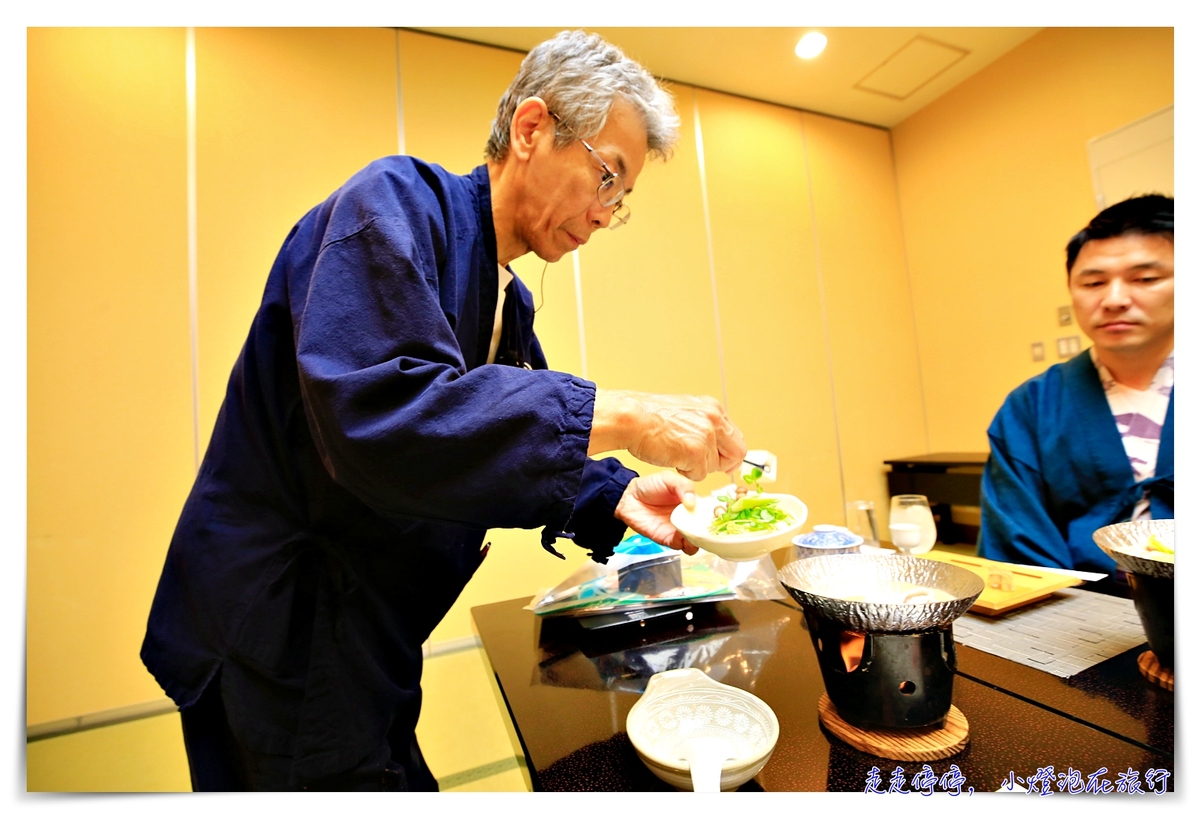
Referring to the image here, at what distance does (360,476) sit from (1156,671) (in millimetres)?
846

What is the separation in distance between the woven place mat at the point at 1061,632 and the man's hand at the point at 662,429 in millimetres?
440

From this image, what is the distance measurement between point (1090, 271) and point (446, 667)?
2.02 metres

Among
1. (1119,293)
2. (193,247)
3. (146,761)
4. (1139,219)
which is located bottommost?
(146,761)

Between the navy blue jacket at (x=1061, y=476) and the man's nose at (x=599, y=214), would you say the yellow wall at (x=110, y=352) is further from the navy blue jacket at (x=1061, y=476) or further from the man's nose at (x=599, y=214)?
the navy blue jacket at (x=1061, y=476)

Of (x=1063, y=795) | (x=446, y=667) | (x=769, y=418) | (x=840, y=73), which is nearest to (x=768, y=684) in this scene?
(x=1063, y=795)

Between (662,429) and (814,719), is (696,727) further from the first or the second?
(662,429)

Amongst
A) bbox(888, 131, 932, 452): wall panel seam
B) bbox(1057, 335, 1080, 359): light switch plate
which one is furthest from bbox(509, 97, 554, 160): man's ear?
bbox(888, 131, 932, 452): wall panel seam

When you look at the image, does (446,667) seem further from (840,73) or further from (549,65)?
(840,73)

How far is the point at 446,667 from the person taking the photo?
1.64 meters

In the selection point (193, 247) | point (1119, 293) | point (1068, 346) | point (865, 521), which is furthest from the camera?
point (1068, 346)

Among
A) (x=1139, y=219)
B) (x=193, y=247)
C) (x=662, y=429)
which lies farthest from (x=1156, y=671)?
(x=193, y=247)

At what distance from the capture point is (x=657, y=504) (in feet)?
2.99

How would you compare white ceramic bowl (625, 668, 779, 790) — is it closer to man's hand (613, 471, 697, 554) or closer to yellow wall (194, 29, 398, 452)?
man's hand (613, 471, 697, 554)

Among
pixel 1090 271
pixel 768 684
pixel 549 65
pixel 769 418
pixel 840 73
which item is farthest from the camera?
pixel 769 418
